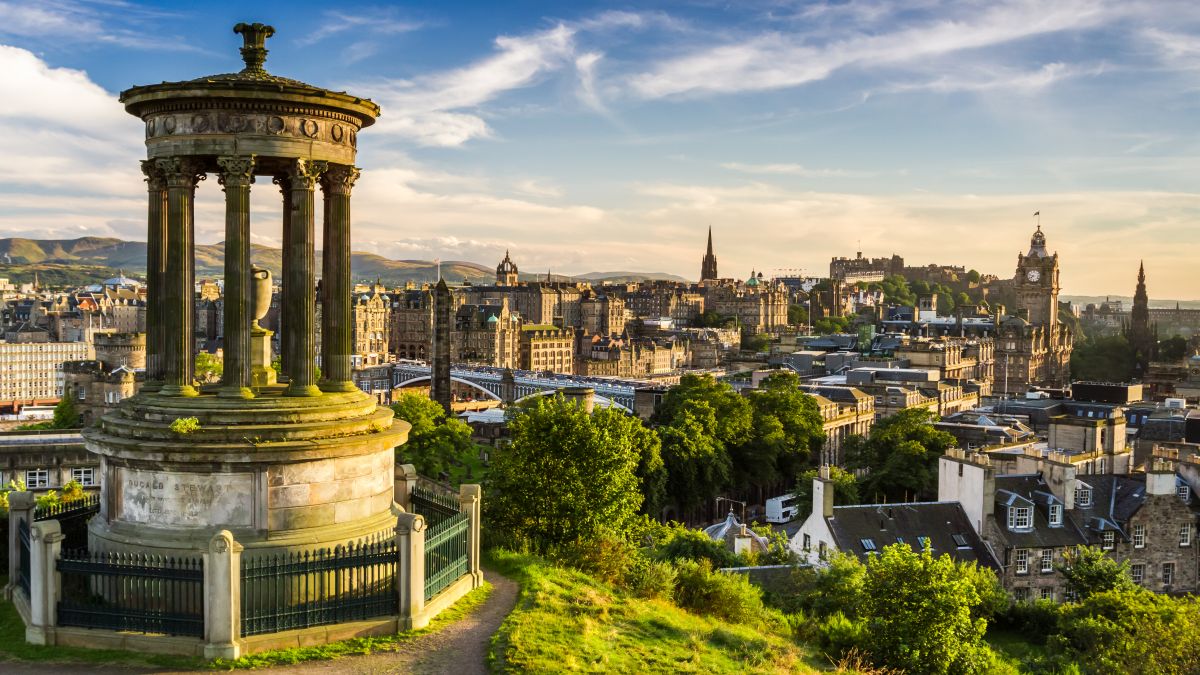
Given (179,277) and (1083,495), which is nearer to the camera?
(179,277)

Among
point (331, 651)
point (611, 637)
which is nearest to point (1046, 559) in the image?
point (611, 637)

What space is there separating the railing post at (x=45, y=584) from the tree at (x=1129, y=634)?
75.5 ft

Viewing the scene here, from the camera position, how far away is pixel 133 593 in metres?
16.0

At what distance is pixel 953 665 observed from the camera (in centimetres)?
2188

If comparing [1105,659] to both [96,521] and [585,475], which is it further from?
[96,521]

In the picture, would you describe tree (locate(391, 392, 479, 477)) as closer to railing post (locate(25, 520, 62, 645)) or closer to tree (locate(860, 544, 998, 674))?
tree (locate(860, 544, 998, 674))

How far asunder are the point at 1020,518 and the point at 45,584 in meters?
37.7

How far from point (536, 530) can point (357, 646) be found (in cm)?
1342

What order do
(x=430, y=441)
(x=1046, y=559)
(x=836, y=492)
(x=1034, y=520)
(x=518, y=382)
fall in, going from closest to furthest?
(x=1046, y=559)
(x=1034, y=520)
(x=836, y=492)
(x=430, y=441)
(x=518, y=382)

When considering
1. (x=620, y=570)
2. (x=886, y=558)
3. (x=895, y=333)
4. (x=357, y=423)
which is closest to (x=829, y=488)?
(x=886, y=558)

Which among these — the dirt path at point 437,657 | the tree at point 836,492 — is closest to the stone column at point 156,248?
the dirt path at point 437,657

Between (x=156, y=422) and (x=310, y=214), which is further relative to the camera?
(x=310, y=214)

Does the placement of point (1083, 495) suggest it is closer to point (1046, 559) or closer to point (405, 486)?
point (1046, 559)

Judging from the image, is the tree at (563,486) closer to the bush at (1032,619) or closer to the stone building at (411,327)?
the bush at (1032,619)
